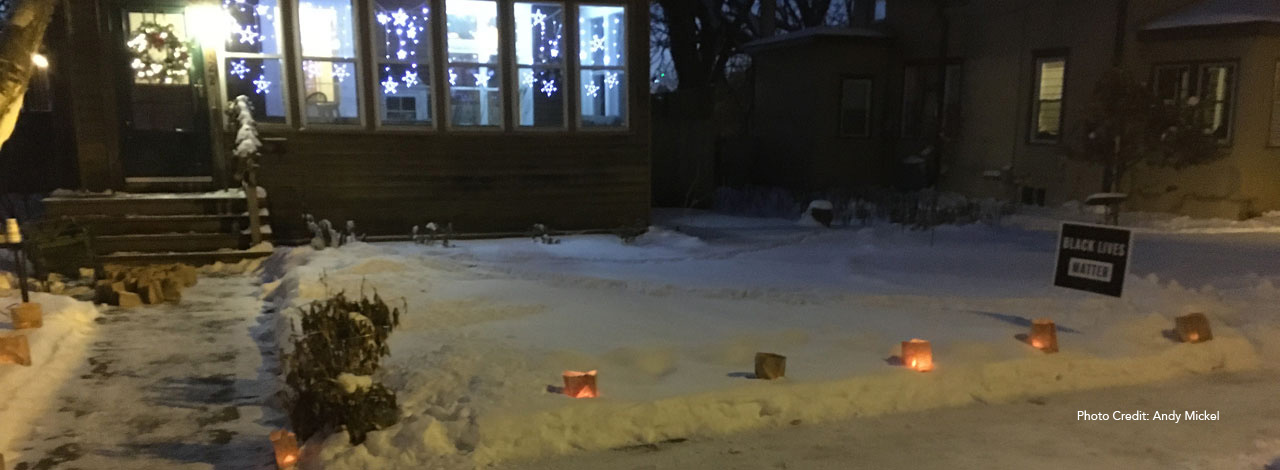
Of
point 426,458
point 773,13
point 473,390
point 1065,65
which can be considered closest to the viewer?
point 426,458

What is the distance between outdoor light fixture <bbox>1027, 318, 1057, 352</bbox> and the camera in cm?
595

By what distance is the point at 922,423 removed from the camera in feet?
16.5

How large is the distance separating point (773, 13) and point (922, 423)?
2168 centimetres

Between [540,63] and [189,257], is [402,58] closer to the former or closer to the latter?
[540,63]

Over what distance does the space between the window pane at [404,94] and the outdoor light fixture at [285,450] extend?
7.25 meters

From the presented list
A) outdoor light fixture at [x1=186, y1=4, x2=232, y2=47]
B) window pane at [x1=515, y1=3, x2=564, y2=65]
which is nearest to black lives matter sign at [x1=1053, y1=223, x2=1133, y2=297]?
window pane at [x1=515, y1=3, x2=564, y2=65]

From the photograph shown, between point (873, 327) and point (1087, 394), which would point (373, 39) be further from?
point (1087, 394)

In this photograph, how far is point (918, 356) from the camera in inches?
217

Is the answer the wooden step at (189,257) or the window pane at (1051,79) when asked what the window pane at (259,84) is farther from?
the window pane at (1051,79)

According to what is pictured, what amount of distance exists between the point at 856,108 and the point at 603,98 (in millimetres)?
9357

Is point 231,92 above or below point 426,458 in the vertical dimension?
above

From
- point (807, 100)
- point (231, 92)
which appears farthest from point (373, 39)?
point (807, 100)

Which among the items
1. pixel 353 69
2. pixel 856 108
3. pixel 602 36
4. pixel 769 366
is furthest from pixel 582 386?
pixel 856 108

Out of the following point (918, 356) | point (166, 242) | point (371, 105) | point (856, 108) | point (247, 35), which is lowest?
point (918, 356)
